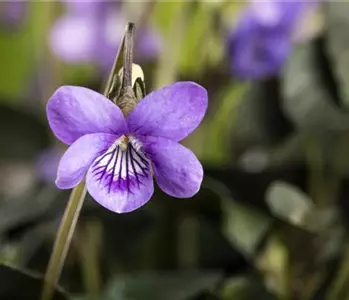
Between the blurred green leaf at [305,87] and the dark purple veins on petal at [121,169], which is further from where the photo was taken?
the blurred green leaf at [305,87]

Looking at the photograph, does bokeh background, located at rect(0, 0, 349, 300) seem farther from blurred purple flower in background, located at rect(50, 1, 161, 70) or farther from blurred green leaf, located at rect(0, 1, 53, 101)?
blurred green leaf, located at rect(0, 1, 53, 101)

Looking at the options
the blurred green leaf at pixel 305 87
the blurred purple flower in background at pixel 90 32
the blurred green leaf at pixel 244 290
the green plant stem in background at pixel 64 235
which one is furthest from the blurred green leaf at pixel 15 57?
the green plant stem in background at pixel 64 235

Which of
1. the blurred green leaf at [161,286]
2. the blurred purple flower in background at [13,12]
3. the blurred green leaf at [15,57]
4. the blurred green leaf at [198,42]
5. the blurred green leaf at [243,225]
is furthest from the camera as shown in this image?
the blurred green leaf at [15,57]

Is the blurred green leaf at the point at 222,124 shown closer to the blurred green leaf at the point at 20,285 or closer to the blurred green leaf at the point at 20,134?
the blurred green leaf at the point at 20,134

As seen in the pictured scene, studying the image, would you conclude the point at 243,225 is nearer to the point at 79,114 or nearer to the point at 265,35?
the point at 265,35

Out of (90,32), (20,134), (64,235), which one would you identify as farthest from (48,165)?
(64,235)

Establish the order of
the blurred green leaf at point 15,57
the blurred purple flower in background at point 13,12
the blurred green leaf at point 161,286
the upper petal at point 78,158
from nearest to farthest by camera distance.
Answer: the upper petal at point 78,158, the blurred green leaf at point 161,286, the blurred purple flower in background at point 13,12, the blurred green leaf at point 15,57

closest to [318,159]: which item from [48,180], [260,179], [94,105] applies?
[260,179]
